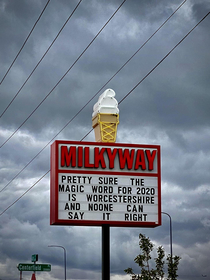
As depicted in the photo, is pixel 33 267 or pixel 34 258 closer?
pixel 34 258

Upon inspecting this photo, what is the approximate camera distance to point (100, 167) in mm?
21078

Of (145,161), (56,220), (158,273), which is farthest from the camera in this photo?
(158,273)

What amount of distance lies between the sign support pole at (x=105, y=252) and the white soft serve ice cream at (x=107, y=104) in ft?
15.6

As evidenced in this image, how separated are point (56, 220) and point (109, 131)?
4.38 metres

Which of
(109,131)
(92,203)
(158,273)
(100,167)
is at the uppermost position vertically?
(109,131)

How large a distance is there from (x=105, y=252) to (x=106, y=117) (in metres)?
5.49

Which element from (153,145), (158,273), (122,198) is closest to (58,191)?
(122,198)

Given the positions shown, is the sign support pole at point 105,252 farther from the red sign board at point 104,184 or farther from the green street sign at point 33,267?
the green street sign at point 33,267

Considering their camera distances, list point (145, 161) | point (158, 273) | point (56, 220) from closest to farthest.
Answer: point (56, 220), point (145, 161), point (158, 273)

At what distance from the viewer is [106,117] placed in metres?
22.5

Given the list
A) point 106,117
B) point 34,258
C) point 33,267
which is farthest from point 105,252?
point 33,267

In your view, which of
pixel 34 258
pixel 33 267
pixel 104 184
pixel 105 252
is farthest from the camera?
pixel 33 267

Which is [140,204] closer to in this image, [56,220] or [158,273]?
[56,220]

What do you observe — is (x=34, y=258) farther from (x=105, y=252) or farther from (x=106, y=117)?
(x=106, y=117)
